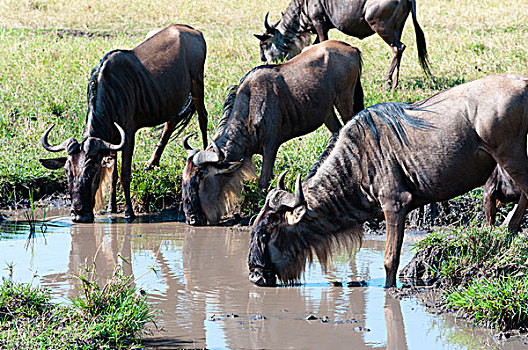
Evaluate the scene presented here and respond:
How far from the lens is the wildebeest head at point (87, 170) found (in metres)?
8.45

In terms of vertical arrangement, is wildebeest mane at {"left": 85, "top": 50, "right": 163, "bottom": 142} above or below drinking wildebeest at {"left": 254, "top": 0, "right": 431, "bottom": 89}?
below

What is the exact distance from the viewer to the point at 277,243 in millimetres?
6137

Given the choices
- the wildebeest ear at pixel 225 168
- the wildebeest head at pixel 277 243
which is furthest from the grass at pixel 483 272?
the wildebeest ear at pixel 225 168

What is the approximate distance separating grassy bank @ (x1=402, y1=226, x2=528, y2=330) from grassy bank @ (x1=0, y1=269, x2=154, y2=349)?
2.05 meters

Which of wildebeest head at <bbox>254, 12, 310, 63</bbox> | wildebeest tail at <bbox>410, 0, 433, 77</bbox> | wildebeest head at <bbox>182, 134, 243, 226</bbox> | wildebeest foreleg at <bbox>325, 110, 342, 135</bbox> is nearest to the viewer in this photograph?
wildebeest head at <bbox>182, 134, 243, 226</bbox>

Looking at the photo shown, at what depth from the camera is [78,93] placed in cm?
1187

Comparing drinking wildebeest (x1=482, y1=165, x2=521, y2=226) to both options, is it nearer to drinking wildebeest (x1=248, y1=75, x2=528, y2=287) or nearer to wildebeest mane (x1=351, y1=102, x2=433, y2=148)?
drinking wildebeest (x1=248, y1=75, x2=528, y2=287)

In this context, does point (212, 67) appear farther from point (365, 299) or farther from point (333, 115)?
point (365, 299)

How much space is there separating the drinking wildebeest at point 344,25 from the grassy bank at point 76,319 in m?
7.43

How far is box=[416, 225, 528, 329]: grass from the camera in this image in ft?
16.4

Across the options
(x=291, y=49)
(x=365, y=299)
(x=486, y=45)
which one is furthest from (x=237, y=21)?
(x=365, y=299)

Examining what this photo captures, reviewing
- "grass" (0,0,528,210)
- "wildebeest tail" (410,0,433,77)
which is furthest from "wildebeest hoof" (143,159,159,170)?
"wildebeest tail" (410,0,433,77)

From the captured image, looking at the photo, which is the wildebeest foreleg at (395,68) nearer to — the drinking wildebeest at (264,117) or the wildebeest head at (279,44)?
the wildebeest head at (279,44)

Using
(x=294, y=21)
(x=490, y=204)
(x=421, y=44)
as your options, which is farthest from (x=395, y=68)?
(x=490, y=204)
